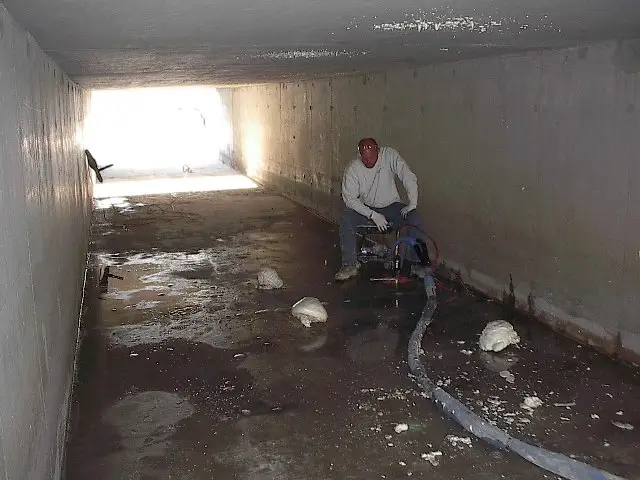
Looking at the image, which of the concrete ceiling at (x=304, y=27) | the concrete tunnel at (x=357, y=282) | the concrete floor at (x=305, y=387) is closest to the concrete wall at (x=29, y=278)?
the concrete tunnel at (x=357, y=282)

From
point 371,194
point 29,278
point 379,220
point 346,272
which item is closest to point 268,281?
point 346,272

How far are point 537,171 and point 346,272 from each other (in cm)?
176

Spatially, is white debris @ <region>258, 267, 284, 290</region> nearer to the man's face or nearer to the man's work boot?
the man's work boot

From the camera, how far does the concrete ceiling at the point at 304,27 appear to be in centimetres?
209

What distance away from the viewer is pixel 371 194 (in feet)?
16.8

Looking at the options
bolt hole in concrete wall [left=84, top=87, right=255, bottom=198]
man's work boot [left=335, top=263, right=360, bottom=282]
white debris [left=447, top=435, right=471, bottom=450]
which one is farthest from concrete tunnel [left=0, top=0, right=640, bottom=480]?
bolt hole in concrete wall [left=84, top=87, right=255, bottom=198]

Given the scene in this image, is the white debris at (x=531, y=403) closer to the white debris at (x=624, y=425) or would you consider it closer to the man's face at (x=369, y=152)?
the white debris at (x=624, y=425)

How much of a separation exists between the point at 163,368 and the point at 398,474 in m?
1.52

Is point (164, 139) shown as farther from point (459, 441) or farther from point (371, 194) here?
point (459, 441)

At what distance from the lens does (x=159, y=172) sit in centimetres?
1374

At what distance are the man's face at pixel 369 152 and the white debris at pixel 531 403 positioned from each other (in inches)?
98.1

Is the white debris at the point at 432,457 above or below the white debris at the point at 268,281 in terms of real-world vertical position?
below

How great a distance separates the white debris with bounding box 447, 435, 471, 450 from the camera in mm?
2504

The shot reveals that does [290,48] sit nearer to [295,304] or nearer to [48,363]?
[295,304]
